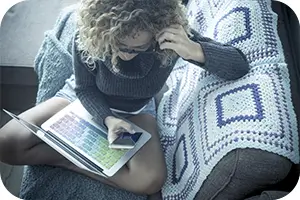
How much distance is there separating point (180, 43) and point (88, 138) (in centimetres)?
18

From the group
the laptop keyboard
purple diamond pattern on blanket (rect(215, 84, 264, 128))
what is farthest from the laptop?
purple diamond pattern on blanket (rect(215, 84, 264, 128))

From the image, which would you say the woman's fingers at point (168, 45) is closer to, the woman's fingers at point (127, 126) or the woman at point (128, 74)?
the woman at point (128, 74)

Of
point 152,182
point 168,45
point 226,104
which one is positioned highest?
point 168,45

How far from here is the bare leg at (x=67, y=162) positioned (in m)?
0.65

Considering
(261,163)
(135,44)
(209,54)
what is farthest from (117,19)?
(261,163)

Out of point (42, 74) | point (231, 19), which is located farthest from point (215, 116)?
point (42, 74)

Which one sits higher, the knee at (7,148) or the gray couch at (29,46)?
the gray couch at (29,46)

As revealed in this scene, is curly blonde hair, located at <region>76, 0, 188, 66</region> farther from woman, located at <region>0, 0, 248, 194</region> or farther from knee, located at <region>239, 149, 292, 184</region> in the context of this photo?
knee, located at <region>239, 149, 292, 184</region>

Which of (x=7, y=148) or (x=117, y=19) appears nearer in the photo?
(x=117, y=19)

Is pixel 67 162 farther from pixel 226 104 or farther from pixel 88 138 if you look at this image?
pixel 226 104

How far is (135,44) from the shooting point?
561 millimetres

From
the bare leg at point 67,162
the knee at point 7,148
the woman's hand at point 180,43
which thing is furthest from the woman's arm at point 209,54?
the knee at point 7,148

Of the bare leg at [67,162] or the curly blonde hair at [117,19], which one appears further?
the bare leg at [67,162]

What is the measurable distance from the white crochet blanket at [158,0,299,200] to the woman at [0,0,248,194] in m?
0.02
